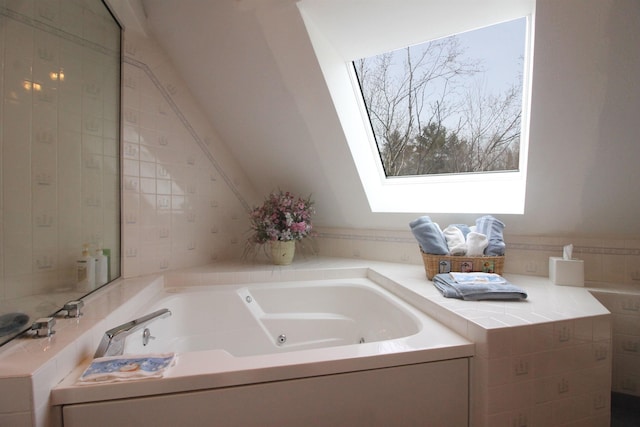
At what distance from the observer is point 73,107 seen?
1.58 m

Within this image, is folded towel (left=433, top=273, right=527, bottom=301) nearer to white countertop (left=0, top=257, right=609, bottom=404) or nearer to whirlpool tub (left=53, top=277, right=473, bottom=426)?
white countertop (left=0, top=257, right=609, bottom=404)

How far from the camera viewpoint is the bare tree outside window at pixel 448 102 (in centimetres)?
190

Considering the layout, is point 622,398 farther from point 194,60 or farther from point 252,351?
point 194,60

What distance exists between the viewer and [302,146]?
229 centimetres

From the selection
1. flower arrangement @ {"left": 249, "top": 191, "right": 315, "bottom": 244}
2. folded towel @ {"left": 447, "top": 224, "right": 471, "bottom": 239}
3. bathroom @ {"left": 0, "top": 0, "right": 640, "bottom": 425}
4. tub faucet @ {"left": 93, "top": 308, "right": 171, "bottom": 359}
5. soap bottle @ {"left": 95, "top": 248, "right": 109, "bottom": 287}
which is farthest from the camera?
flower arrangement @ {"left": 249, "top": 191, "right": 315, "bottom": 244}

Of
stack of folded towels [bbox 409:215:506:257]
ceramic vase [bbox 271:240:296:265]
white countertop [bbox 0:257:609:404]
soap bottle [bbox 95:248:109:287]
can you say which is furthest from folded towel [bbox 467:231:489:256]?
soap bottle [bbox 95:248:109:287]

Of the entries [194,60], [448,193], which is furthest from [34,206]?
[448,193]

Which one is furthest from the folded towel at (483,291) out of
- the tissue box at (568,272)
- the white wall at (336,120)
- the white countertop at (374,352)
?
the white wall at (336,120)

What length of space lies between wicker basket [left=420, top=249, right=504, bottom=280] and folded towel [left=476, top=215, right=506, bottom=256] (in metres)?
0.05

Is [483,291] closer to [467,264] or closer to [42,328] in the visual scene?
[467,264]

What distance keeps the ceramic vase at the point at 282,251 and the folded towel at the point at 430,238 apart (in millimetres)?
953

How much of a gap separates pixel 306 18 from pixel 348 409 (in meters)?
1.85

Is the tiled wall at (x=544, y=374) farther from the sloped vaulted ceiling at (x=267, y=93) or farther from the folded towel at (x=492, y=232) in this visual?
the sloped vaulted ceiling at (x=267, y=93)

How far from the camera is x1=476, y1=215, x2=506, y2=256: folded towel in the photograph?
1820 mm
